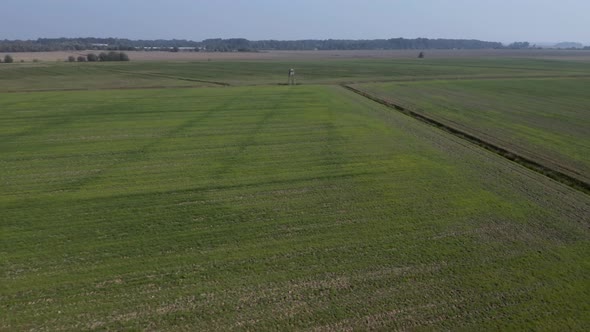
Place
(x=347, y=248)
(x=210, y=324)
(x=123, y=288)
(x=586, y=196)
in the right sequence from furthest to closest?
(x=586, y=196), (x=347, y=248), (x=123, y=288), (x=210, y=324)

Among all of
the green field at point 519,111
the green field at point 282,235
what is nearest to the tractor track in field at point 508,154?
the green field at point 519,111

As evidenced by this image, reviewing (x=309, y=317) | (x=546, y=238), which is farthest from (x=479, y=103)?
(x=309, y=317)

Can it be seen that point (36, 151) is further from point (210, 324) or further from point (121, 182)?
point (210, 324)

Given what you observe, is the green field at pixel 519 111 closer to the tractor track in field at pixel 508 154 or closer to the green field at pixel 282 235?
the tractor track in field at pixel 508 154

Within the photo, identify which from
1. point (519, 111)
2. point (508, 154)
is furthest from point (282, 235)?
point (519, 111)

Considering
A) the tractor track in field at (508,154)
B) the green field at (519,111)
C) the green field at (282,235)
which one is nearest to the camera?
the green field at (282,235)

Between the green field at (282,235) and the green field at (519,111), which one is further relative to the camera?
the green field at (519,111)

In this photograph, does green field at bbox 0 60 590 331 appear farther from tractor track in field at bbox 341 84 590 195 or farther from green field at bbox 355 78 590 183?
green field at bbox 355 78 590 183

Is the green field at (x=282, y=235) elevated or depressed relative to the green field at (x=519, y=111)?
depressed
